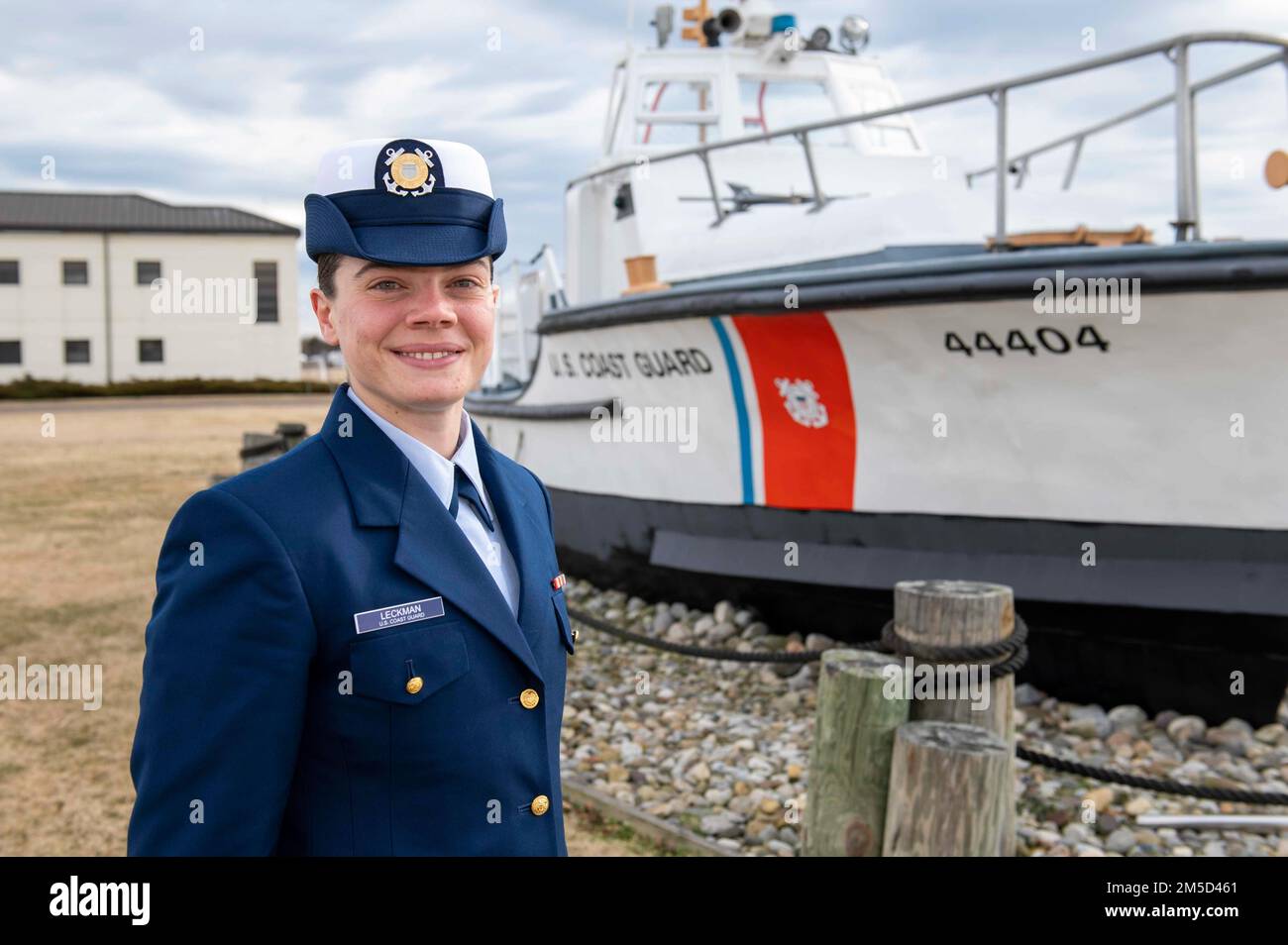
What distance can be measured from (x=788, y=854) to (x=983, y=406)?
87.6 inches

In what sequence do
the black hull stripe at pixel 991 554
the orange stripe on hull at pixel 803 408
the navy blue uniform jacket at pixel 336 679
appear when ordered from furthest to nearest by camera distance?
the orange stripe on hull at pixel 803 408
the black hull stripe at pixel 991 554
the navy blue uniform jacket at pixel 336 679

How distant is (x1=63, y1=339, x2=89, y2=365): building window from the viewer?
35.8 m

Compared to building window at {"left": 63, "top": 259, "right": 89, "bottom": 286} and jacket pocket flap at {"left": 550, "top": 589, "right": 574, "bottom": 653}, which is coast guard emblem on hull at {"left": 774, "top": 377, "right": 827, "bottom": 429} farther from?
building window at {"left": 63, "top": 259, "right": 89, "bottom": 286}

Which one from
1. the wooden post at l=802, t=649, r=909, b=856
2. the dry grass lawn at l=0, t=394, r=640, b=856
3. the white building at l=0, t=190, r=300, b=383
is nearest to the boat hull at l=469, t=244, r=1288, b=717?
the wooden post at l=802, t=649, r=909, b=856

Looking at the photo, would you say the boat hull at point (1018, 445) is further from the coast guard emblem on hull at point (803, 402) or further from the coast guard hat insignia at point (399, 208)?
the coast guard hat insignia at point (399, 208)

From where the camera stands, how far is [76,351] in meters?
35.9

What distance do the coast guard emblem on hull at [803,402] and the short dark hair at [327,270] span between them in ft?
13.1

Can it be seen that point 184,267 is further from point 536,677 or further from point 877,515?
point 536,677

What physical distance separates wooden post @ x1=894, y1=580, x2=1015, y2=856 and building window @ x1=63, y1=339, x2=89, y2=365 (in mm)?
37406

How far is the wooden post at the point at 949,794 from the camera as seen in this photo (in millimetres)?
2836

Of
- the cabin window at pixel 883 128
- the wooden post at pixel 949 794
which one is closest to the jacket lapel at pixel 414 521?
the wooden post at pixel 949 794

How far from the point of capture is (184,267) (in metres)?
36.5

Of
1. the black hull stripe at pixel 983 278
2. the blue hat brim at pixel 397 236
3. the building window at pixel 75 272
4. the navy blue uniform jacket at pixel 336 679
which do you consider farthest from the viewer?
the building window at pixel 75 272
